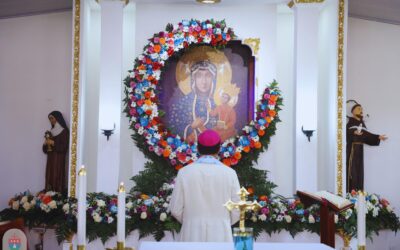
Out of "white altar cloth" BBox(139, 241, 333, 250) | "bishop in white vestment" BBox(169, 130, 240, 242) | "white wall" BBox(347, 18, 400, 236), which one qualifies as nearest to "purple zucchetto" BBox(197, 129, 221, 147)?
"bishop in white vestment" BBox(169, 130, 240, 242)

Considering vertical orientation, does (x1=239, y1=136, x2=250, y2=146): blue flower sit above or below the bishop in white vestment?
above

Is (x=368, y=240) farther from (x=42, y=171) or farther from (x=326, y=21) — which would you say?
(x=42, y=171)

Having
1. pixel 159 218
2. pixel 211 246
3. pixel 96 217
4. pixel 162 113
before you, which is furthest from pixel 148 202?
pixel 211 246

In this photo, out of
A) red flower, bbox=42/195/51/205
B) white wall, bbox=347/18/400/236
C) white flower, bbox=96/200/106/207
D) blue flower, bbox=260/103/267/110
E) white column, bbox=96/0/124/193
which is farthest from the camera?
white wall, bbox=347/18/400/236

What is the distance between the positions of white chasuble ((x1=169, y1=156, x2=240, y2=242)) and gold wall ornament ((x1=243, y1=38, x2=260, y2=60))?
14.3ft

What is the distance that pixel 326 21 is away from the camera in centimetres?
1033

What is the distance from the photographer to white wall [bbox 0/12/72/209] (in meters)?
10.8

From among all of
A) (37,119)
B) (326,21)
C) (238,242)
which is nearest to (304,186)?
(326,21)

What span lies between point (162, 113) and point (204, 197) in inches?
153

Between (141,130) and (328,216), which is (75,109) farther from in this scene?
(328,216)

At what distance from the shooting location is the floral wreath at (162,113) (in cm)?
996

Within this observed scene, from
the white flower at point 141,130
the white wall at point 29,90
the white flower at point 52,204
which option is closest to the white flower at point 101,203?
the white flower at point 52,204

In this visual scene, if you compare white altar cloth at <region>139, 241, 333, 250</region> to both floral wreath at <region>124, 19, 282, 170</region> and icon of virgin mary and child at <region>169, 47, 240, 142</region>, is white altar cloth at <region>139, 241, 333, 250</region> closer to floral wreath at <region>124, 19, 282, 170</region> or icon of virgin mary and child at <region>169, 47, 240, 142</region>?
floral wreath at <region>124, 19, 282, 170</region>

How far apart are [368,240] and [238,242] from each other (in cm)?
611
